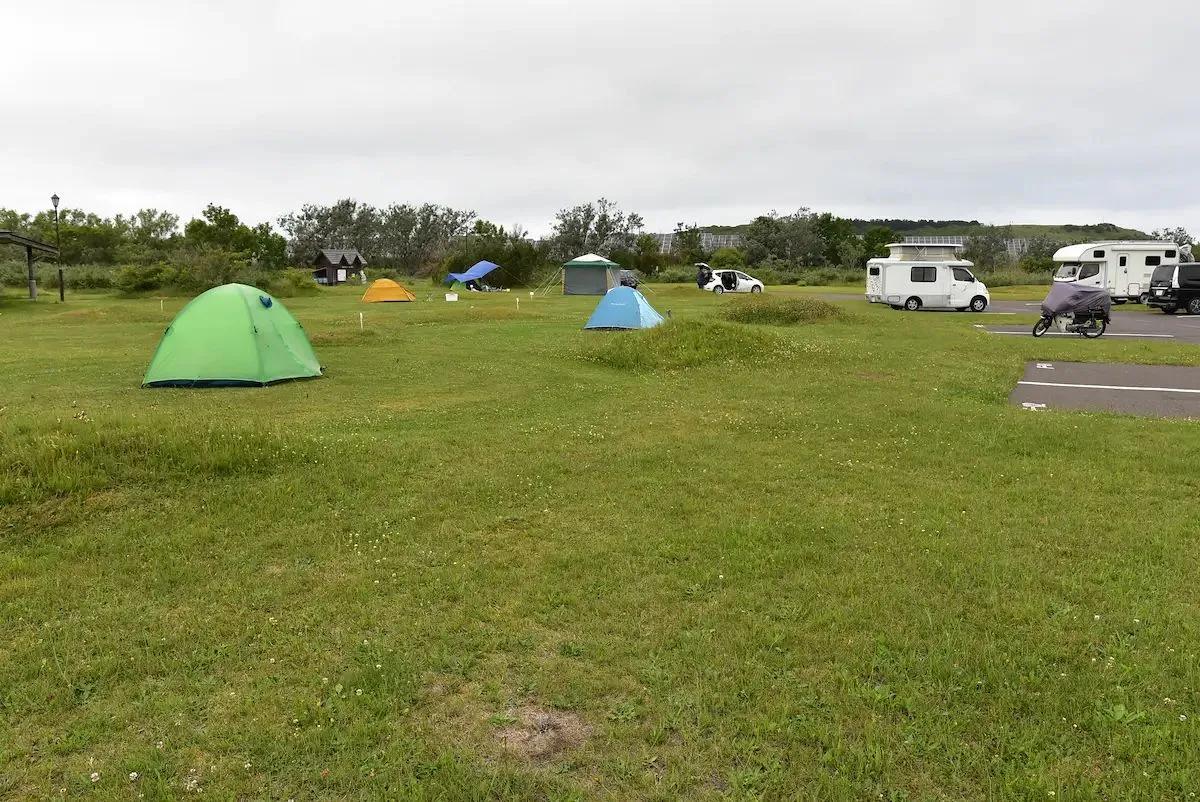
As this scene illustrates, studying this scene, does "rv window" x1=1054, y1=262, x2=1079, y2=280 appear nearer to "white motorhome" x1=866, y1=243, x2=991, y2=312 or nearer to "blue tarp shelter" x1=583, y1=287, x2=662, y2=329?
"white motorhome" x1=866, y1=243, x2=991, y2=312

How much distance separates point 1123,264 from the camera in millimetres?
30828

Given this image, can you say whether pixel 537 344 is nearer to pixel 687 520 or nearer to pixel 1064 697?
pixel 687 520

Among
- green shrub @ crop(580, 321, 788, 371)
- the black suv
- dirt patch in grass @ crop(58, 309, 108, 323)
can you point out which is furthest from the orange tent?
the black suv

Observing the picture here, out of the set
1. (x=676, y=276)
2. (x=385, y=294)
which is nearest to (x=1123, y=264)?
(x=676, y=276)

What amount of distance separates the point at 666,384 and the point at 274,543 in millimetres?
7905

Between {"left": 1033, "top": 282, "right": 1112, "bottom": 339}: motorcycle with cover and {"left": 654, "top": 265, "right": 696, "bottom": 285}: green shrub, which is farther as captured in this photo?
{"left": 654, "top": 265, "right": 696, "bottom": 285}: green shrub

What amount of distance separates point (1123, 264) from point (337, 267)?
59079 mm

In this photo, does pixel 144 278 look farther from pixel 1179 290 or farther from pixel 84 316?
pixel 1179 290

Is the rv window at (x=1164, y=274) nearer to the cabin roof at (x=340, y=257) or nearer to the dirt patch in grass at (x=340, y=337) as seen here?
the dirt patch in grass at (x=340, y=337)

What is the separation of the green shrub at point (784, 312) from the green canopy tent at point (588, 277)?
58.4ft

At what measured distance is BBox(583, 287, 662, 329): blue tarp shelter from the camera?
69.4ft

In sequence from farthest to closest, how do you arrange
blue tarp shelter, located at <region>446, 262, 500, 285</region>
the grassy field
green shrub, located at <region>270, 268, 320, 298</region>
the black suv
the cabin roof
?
1. the cabin roof
2. blue tarp shelter, located at <region>446, 262, 500, 285</region>
3. green shrub, located at <region>270, 268, 320, 298</region>
4. the black suv
5. the grassy field

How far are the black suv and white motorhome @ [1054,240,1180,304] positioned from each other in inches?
135

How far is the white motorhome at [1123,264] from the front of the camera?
30.2 m
